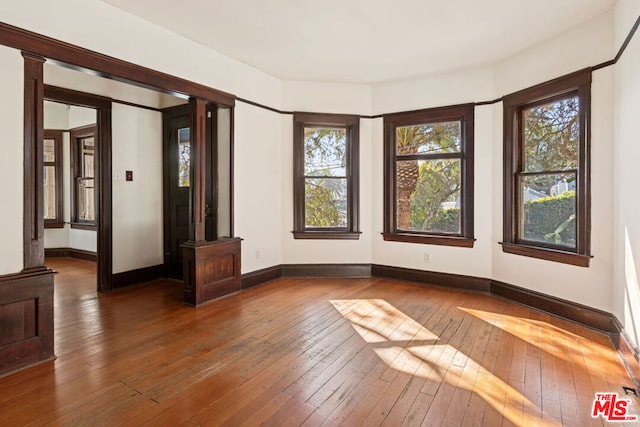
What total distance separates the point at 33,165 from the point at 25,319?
3.67 feet

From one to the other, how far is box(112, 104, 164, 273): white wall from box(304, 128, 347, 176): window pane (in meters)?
2.19

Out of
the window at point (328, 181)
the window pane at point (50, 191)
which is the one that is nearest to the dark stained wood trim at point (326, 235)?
the window at point (328, 181)

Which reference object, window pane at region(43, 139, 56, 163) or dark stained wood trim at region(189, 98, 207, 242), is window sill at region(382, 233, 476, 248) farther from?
window pane at region(43, 139, 56, 163)

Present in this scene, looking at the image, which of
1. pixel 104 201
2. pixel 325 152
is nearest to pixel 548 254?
pixel 325 152

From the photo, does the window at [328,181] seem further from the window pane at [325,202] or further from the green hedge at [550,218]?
the green hedge at [550,218]

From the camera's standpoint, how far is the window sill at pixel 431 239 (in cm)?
475

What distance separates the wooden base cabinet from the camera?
13.2 feet

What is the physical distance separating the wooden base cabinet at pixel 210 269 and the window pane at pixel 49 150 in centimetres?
468

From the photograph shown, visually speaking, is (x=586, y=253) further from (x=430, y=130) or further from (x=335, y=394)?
(x=335, y=394)

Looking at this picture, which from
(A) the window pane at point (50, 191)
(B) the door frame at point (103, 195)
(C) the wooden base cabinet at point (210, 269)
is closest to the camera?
(C) the wooden base cabinet at point (210, 269)

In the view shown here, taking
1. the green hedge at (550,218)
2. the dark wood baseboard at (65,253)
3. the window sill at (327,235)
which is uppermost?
the green hedge at (550,218)

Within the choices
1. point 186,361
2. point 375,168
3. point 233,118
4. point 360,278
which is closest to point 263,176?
point 233,118

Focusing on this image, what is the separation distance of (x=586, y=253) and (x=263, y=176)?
3759 millimetres

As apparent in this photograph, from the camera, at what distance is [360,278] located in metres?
5.37
